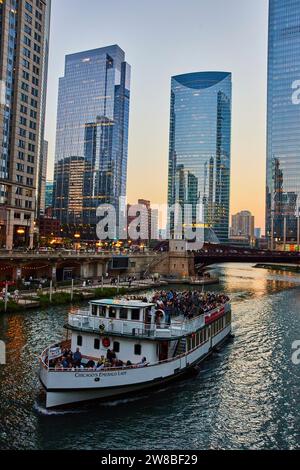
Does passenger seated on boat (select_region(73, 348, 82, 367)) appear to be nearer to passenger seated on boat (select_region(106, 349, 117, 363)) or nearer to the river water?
passenger seated on boat (select_region(106, 349, 117, 363))

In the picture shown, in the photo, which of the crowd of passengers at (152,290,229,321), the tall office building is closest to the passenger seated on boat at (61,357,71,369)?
the crowd of passengers at (152,290,229,321)

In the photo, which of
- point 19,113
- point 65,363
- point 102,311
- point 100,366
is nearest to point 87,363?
point 100,366

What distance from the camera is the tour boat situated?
2400 cm

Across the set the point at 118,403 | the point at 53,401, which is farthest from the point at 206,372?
the point at 53,401

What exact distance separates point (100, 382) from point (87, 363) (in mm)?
1792

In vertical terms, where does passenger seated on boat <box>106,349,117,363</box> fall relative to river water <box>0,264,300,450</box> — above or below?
above

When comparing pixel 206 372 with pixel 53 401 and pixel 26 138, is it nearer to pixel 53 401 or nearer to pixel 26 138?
pixel 53 401

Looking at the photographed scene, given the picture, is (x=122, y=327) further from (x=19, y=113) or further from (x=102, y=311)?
(x=19, y=113)

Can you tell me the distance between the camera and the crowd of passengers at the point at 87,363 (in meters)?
24.8
